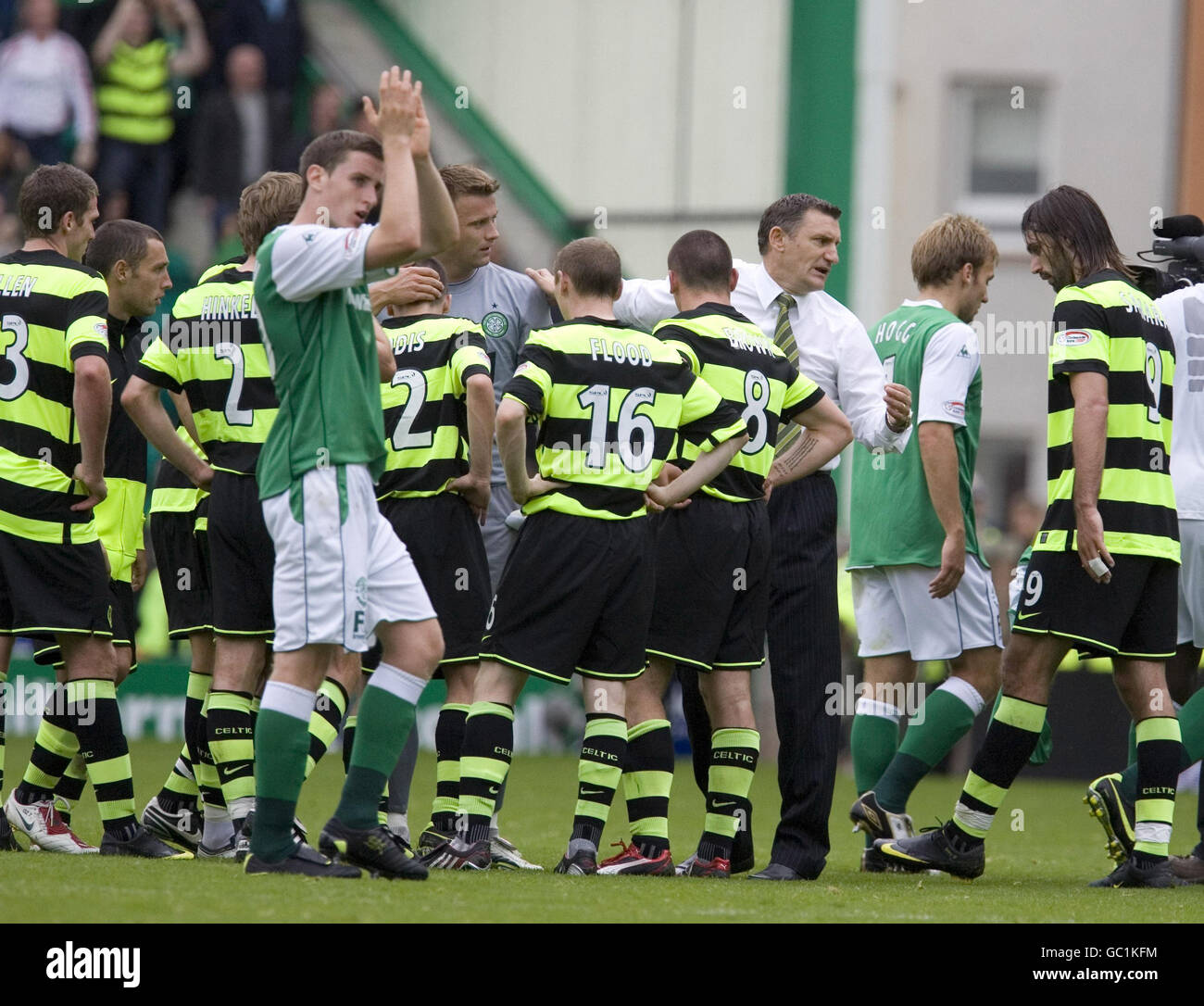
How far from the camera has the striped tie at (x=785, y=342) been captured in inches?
267

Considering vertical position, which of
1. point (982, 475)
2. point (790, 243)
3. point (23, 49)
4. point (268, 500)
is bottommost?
point (982, 475)

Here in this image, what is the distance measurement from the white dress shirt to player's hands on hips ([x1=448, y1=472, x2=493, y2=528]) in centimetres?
85

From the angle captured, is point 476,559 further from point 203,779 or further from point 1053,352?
point 1053,352

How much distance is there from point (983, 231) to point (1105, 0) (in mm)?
11346

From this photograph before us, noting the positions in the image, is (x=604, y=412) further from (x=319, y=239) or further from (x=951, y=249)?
(x=951, y=249)

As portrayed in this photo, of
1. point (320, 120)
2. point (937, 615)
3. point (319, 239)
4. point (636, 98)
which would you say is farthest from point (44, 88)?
point (319, 239)

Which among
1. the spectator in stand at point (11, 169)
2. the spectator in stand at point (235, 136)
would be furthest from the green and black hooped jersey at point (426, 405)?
the spectator in stand at point (11, 169)

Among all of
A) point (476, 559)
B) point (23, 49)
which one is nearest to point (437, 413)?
point (476, 559)

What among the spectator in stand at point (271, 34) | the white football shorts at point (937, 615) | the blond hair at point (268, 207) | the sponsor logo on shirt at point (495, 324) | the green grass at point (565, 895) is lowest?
the green grass at point (565, 895)

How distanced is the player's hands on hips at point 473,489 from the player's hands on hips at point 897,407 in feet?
4.76

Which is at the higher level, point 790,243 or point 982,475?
point 790,243

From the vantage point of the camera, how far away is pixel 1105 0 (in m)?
17.6

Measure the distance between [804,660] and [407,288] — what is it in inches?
74.8

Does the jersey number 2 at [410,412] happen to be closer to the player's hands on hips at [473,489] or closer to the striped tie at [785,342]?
the player's hands on hips at [473,489]
